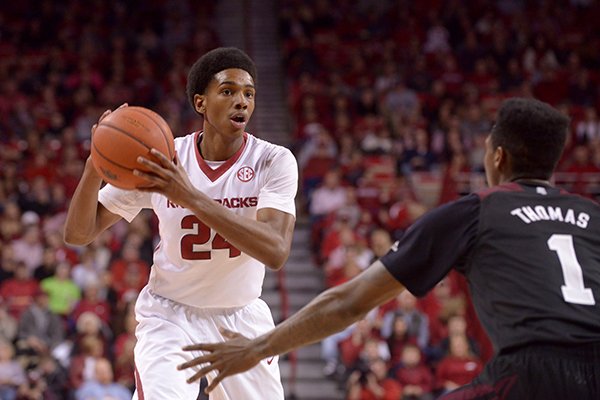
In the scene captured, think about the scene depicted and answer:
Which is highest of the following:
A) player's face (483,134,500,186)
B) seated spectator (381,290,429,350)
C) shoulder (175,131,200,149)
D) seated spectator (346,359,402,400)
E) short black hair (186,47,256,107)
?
short black hair (186,47,256,107)

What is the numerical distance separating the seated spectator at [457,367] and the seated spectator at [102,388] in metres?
3.36

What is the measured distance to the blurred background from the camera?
33.2 ft

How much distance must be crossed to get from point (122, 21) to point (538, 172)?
1621 cm

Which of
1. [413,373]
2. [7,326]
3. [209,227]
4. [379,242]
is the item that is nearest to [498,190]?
[209,227]

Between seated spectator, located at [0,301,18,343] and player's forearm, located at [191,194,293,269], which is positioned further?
seated spectator, located at [0,301,18,343]

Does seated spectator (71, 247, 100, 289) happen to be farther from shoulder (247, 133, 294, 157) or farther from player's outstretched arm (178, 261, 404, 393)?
player's outstretched arm (178, 261, 404, 393)

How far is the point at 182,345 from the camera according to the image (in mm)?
4512

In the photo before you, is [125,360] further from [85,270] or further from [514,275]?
[514,275]

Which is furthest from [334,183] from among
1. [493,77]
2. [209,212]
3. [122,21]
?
[209,212]

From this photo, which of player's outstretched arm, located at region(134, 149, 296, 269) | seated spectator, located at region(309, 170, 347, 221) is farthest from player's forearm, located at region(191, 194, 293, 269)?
seated spectator, located at region(309, 170, 347, 221)

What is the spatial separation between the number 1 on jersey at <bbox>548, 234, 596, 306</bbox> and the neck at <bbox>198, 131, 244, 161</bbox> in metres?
2.16

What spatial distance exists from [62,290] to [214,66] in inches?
276

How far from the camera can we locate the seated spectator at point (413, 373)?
968 cm

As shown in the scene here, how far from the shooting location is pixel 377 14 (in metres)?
19.9
